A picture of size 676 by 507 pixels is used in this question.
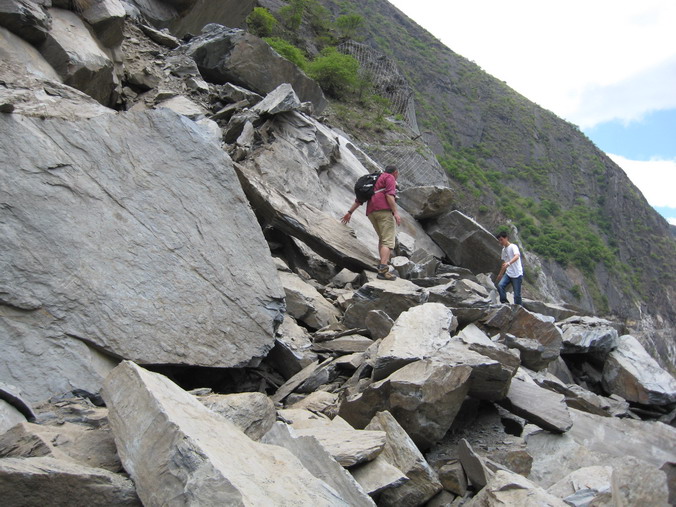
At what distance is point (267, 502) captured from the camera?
2.11m

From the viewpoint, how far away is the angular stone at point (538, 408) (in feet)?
14.3

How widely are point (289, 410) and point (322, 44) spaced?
28.6 m

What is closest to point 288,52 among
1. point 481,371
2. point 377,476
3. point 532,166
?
point 481,371

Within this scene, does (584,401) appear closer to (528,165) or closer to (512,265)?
(512,265)

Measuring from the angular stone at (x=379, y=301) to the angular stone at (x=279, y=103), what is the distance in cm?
462

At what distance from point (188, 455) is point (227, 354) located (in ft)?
7.95

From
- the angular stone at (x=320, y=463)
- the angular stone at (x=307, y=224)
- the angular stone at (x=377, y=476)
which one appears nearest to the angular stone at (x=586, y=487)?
the angular stone at (x=377, y=476)

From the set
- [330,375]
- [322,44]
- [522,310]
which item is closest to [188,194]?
[330,375]

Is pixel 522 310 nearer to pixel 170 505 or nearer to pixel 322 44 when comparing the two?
pixel 170 505

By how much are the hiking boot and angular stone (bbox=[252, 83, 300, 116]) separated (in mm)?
3920

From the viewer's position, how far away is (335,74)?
2017 centimetres

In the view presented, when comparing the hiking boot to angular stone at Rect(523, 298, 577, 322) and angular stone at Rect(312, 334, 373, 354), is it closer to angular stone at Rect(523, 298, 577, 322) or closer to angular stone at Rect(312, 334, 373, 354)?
angular stone at Rect(312, 334, 373, 354)

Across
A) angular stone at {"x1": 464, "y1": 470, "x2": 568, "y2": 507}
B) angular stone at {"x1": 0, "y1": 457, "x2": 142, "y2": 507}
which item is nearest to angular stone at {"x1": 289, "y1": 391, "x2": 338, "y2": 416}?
angular stone at {"x1": 464, "y1": 470, "x2": 568, "y2": 507}

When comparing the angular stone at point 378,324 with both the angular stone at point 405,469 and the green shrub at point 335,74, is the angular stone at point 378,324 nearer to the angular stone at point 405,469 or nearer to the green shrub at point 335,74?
the angular stone at point 405,469
